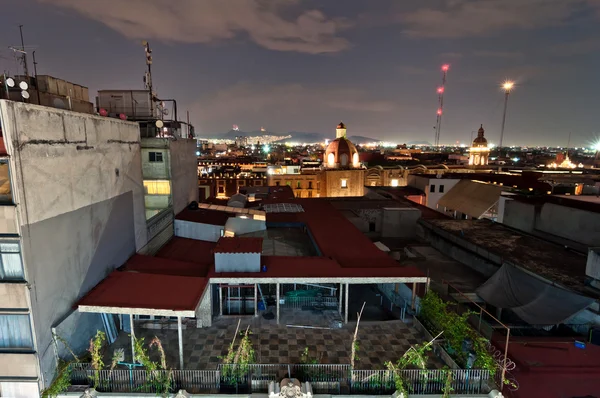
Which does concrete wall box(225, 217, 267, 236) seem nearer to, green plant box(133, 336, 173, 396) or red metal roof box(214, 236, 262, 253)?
Result: red metal roof box(214, 236, 262, 253)

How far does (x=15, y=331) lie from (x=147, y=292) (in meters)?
4.28

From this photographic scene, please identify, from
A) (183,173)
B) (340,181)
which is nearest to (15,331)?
(183,173)

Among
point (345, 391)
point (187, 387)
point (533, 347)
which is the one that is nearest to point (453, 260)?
point (533, 347)

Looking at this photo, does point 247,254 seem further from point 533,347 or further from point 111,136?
point 533,347

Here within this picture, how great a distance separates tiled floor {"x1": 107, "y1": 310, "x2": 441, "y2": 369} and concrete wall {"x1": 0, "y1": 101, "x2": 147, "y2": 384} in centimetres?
330

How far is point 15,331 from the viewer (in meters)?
11.5

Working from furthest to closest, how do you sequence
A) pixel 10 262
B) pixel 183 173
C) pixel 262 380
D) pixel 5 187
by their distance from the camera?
pixel 183 173 < pixel 262 380 < pixel 10 262 < pixel 5 187

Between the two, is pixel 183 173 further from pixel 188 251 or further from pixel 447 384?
pixel 447 384

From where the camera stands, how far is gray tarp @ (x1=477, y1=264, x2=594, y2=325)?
15648 mm

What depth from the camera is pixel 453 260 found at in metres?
26.5

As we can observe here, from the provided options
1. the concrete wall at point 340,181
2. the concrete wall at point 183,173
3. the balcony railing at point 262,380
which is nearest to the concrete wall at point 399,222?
the concrete wall at point 183,173

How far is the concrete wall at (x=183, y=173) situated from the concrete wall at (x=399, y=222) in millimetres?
18961

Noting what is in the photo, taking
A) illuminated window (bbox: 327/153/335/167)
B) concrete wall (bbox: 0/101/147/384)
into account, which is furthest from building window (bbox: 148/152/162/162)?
illuminated window (bbox: 327/153/335/167)

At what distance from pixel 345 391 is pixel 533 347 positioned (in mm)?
9520
